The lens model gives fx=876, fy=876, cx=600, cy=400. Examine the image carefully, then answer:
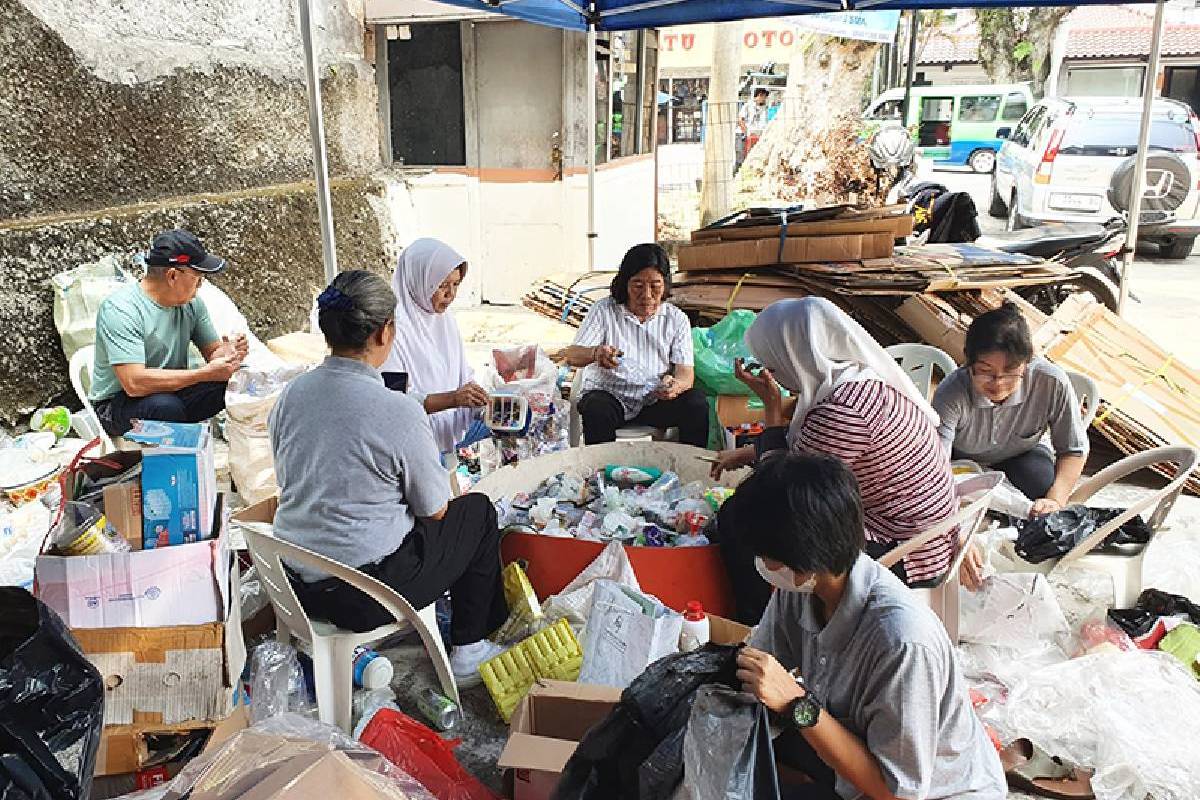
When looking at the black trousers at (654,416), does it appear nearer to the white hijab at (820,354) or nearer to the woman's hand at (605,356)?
the woman's hand at (605,356)

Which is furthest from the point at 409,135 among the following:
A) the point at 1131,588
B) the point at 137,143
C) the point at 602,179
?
the point at 1131,588

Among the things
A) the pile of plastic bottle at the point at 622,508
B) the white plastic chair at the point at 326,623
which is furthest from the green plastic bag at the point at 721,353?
the white plastic chair at the point at 326,623

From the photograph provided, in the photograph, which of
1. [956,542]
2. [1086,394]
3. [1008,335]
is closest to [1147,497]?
[1008,335]

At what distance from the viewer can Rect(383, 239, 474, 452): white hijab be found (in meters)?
3.68

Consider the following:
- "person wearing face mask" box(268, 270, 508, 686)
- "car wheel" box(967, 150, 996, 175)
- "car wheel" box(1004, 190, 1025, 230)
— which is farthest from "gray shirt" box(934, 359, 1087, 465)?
"car wheel" box(967, 150, 996, 175)

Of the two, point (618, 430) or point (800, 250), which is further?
point (800, 250)

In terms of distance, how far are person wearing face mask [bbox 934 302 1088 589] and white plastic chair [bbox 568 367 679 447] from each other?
135 centimetres

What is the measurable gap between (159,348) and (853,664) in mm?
3530

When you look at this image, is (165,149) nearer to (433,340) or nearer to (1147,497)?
(433,340)

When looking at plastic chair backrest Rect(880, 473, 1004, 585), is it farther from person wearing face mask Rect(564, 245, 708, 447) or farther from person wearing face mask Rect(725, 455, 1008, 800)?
person wearing face mask Rect(564, 245, 708, 447)

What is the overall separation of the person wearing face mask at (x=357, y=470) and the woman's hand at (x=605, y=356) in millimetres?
1611

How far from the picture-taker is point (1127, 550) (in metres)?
3.10

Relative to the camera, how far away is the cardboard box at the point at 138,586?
199 centimetres

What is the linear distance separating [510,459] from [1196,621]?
8.81 ft
